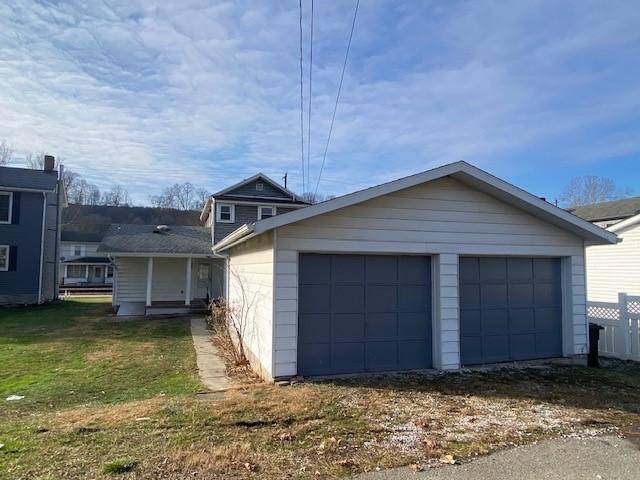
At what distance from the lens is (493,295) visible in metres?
8.25

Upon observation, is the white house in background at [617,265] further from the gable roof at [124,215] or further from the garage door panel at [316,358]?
the gable roof at [124,215]

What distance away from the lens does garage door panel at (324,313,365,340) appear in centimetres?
725

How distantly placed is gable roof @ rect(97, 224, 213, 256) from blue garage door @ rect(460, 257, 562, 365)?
1233 centimetres

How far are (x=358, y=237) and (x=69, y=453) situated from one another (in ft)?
15.9

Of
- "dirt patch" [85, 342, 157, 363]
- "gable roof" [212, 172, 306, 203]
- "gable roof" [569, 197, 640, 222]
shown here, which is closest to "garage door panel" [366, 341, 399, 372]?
"dirt patch" [85, 342, 157, 363]

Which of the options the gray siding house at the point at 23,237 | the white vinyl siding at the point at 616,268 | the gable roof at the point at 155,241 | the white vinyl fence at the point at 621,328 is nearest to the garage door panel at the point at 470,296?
the white vinyl fence at the point at 621,328

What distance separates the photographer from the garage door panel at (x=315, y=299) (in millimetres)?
7102

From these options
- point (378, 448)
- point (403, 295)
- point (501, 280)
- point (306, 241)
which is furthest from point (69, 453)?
point (501, 280)

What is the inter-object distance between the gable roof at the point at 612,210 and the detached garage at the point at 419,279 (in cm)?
1548

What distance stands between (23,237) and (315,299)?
68.1ft

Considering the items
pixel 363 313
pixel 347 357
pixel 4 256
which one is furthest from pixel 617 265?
pixel 4 256

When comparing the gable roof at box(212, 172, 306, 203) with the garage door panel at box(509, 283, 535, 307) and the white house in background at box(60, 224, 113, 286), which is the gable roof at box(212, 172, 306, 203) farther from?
the white house in background at box(60, 224, 113, 286)

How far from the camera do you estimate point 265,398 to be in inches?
231

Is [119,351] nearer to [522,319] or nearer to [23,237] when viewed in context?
[522,319]
